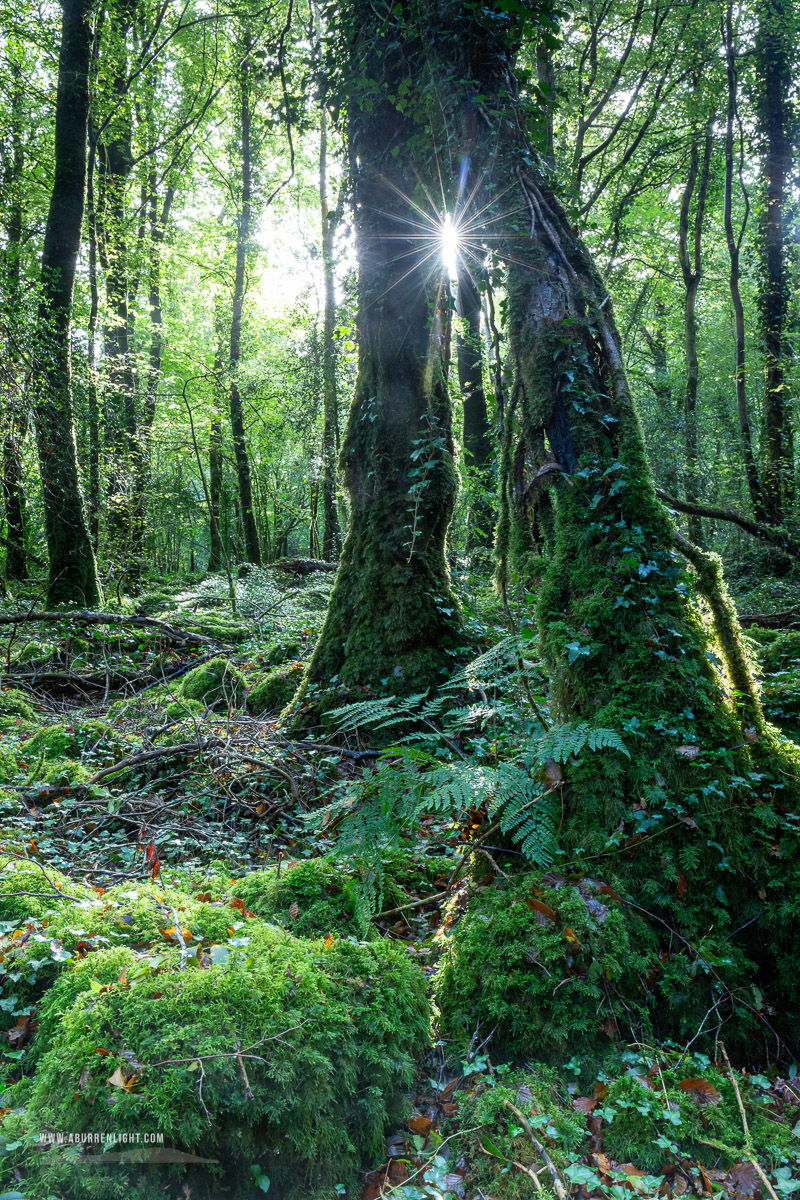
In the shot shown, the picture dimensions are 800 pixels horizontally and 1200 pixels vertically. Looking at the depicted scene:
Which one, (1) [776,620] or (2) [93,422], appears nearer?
(1) [776,620]

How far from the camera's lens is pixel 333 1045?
68.3 inches

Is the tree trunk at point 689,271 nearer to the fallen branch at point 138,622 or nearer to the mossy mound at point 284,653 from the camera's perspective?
the mossy mound at point 284,653

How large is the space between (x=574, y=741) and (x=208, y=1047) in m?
1.50

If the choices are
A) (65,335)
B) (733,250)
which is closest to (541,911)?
(65,335)

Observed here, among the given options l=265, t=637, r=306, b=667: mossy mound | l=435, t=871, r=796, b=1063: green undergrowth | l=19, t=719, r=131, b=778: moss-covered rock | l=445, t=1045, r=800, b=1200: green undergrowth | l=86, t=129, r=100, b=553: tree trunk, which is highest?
l=86, t=129, r=100, b=553: tree trunk

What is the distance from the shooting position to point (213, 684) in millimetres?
6180

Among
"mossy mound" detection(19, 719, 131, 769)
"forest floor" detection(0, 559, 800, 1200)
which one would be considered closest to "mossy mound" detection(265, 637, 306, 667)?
"mossy mound" detection(19, 719, 131, 769)

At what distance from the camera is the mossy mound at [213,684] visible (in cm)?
597

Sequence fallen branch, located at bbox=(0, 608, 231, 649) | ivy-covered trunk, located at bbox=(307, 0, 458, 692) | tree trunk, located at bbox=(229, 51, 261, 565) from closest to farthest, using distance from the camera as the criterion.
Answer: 1. ivy-covered trunk, located at bbox=(307, 0, 458, 692)
2. fallen branch, located at bbox=(0, 608, 231, 649)
3. tree trunk, located at bbox=(229, 51, 261, 565)

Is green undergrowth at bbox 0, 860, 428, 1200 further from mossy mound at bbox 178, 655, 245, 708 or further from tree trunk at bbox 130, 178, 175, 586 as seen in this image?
tree trunk at bbox 130, 178, 175, 586

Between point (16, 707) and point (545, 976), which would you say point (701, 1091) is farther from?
→ point (16, 707)

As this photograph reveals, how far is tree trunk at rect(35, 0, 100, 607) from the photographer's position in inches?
347

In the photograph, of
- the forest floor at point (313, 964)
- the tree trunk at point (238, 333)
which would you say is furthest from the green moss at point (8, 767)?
the tree trunk at point (238, 333)

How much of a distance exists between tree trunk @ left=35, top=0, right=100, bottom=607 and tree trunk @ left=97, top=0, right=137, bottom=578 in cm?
73
